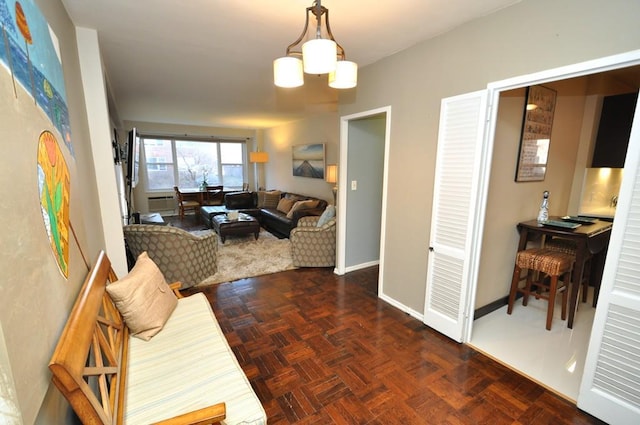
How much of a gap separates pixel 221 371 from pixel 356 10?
2.35 m

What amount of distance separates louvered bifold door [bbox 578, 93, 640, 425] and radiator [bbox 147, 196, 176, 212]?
852 centimetres

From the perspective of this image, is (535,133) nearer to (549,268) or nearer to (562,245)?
(562,245)

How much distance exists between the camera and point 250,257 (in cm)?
434

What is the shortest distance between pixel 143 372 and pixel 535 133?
3.57 metres

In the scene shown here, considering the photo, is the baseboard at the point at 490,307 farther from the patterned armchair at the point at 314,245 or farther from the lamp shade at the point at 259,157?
the lamp shade at the point at 259,157

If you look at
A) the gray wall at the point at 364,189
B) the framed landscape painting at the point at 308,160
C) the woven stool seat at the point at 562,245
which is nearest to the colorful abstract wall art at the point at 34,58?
the gray wall at the point at 364,189

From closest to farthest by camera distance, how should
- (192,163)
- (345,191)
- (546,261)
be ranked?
1. (546,261)
2. (345,191)
3. (192,163)

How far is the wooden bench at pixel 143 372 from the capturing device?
924mm

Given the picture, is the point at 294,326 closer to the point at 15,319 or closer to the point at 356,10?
the point at 15,319

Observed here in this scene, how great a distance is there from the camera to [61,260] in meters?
1.09

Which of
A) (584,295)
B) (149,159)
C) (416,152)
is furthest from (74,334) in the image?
(149,159)

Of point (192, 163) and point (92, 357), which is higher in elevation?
point (192, 163)

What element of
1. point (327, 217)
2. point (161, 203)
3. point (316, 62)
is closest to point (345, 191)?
point (327, 217)

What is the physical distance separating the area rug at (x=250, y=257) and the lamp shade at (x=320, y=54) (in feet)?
9.56
